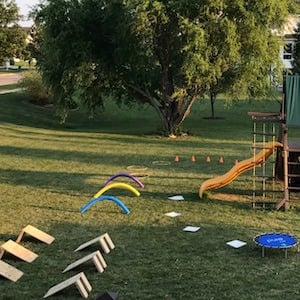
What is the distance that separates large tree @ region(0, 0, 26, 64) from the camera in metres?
36.1

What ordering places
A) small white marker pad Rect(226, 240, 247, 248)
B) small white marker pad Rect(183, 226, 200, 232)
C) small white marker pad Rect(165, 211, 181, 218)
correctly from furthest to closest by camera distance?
1. small white marker pad Rect(165, 211, 181, 218)
2. small white marker pad Rect(183, 226, 200, 232)
3. small white marker pad Rect(226, 240, 247, 248)

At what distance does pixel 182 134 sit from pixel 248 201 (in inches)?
435

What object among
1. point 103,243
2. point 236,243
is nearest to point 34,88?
point 103,243

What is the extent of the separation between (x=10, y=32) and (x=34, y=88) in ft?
23.7

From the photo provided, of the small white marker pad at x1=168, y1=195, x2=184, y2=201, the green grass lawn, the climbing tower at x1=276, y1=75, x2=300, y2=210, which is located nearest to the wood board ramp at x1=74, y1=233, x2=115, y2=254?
the green grass lawn

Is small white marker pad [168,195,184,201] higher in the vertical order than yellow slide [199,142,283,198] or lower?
lower

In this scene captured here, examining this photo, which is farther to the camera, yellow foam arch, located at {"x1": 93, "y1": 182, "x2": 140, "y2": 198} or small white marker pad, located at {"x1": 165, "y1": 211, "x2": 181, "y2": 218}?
yellow foam arch, located at {"x1": 93, "y1": 182, "x2": 140, "y2": 198}

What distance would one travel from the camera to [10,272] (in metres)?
6.57

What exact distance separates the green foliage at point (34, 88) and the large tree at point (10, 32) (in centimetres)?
557

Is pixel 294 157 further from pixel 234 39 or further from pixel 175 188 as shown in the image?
pixel 234 39

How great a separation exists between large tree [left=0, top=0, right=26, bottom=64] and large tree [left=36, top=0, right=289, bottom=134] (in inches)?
612

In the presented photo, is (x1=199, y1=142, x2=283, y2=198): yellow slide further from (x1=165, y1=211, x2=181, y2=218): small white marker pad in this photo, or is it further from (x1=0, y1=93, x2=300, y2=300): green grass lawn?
(x1=165, y1=211, x2=181, y2=218): small white marker pad

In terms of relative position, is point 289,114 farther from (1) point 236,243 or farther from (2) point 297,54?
(2) point 297,54

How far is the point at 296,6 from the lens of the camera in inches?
826
